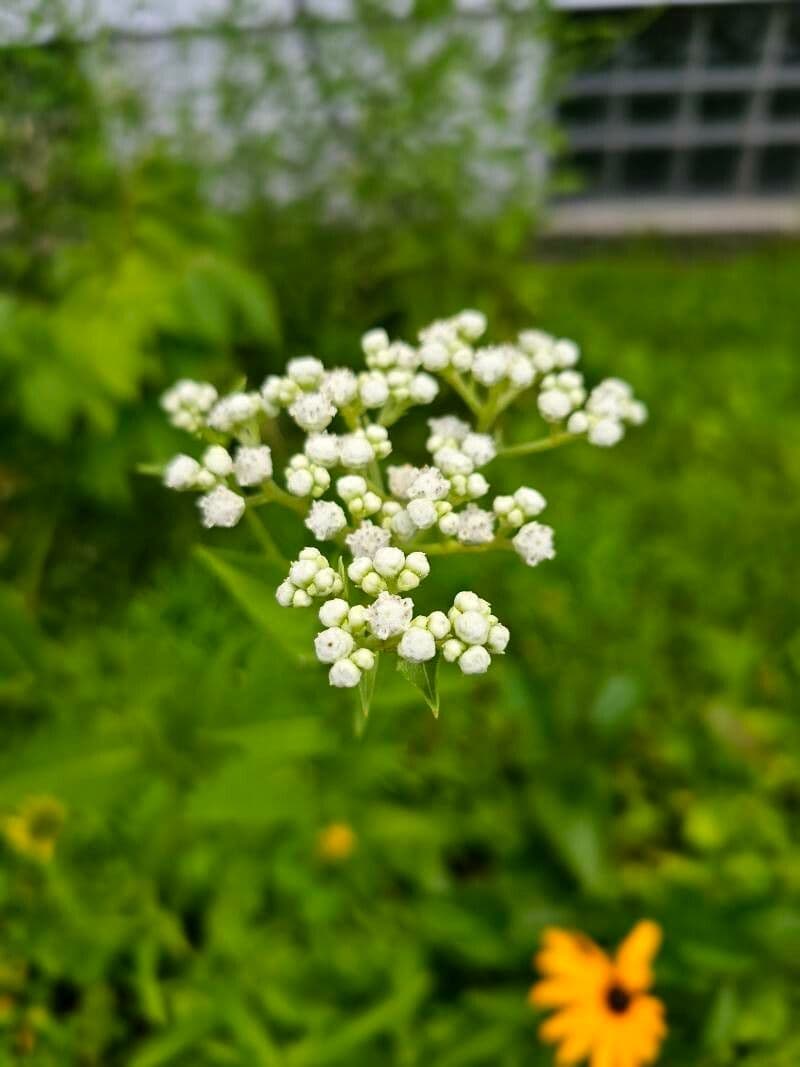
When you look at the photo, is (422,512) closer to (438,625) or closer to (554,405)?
(438,625)

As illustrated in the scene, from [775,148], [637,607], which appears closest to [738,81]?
[775,148]

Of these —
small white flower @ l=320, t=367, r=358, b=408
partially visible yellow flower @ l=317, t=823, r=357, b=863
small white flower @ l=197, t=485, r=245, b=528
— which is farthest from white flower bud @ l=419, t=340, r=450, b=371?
partially visible yellow flower @ l=317, t=823, r=357, b=863

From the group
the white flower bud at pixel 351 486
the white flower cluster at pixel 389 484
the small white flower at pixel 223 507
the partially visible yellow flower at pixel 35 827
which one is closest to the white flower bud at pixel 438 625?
the white flower cluster at pixel 389 484

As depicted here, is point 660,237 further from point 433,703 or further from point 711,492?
point 433,703

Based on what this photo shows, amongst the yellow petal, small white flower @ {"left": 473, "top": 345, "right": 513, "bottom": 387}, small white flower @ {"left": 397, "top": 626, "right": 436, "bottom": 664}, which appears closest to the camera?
small white flower @ {"left": 397, "top": 626, "right": 436, "bottom": 664}

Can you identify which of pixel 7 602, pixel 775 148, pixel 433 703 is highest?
pixel 775 148

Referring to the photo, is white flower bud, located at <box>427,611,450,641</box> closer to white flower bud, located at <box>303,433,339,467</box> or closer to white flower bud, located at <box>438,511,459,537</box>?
white flower bud, located at <box>438,511,459,537</box>

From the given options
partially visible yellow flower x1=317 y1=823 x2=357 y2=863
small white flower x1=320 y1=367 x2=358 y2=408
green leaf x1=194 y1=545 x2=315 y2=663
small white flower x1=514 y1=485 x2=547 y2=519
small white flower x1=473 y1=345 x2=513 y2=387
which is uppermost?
small white flower x1=473 y1=345 x2=513 y2=387

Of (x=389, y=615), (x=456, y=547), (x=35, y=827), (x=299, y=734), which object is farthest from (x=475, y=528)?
(x=35, y=827)
